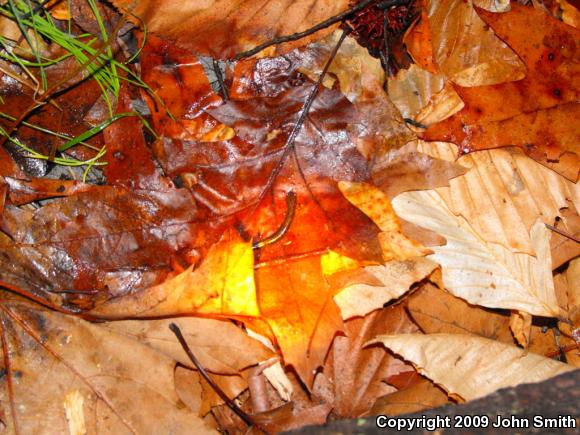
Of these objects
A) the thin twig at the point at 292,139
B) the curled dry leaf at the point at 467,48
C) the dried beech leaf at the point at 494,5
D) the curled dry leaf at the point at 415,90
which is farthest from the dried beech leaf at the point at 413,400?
the dried beech leaf at the point at 494,5

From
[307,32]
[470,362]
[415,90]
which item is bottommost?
[470,362]

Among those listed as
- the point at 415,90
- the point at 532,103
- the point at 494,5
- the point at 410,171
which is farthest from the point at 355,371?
the point at 494,5

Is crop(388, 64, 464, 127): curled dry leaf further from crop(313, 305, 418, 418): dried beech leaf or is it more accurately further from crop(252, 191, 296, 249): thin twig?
crop(313, 305, 418, 418): dried beech leaf

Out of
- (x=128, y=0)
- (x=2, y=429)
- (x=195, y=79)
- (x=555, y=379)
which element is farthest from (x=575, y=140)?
(x=2, y=429)

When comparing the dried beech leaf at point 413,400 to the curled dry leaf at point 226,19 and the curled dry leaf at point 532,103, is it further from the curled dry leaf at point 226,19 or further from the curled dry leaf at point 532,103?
the curled dry leaf at point 226,19

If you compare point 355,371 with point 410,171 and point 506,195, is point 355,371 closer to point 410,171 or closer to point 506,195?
point 410,171

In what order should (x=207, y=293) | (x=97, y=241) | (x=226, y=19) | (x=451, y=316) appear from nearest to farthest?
(x=207, y=293) → (x=97, y=241) → (x=451, y=316) → (x=226, y=19)
